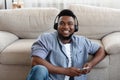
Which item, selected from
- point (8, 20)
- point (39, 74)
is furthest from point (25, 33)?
point (39, 74)

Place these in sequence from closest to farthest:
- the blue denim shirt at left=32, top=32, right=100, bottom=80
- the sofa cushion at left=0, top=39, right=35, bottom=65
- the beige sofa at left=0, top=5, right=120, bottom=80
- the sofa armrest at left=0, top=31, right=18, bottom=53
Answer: the blue denim shirt at left=32, top=32, right=100, bottom=80
the sofa cushion at left=0, top=39, right=35, bottom=65
the sofa armrest at left=0, top=31, right=18, bottom=53
the beige sofa at left=0, top=5, right=120, bottom=80

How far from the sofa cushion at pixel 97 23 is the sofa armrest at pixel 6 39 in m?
0.77

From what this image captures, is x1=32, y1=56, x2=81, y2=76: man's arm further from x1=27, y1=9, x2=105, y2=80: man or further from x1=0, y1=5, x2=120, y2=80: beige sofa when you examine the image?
x1=0, y1=5, x2=120, y2=80: beige sofa

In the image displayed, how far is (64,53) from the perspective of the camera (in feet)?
6.13

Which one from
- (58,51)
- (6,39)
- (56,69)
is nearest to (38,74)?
(56,69)

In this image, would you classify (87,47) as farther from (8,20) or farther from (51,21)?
(8,20)

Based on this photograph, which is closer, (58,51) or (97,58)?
(58,51)

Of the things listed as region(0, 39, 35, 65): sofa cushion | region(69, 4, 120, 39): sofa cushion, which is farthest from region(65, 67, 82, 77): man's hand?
region(69, 4, 120, 39): sofa cushion

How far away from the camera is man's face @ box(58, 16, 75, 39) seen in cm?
188

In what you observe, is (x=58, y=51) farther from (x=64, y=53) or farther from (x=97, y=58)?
(x=97, y=58)

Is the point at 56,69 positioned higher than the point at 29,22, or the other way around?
the point at 29,22

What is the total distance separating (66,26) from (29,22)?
0.97m

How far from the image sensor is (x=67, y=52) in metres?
1.88

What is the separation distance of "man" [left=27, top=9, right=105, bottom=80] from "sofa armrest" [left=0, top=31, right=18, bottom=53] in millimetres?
579
